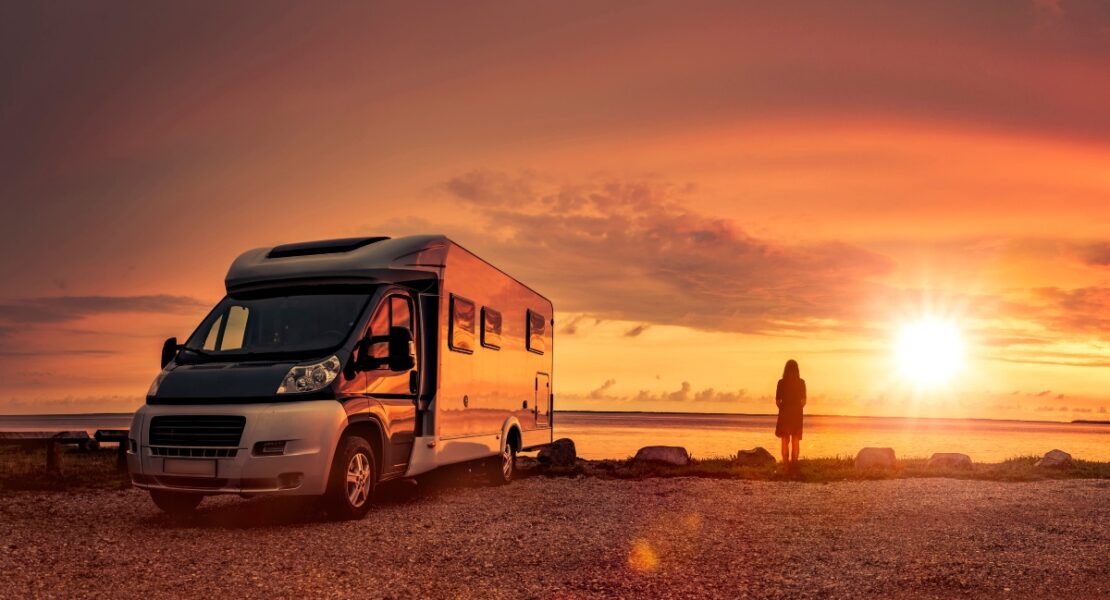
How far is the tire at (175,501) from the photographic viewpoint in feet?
40.5

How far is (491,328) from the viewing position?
1539cm

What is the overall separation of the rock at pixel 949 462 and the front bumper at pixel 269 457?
583 inches

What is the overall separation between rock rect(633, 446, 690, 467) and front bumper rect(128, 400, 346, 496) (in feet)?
34.5

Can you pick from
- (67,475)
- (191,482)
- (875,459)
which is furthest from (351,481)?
(875,459)

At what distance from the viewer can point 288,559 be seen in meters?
9.15

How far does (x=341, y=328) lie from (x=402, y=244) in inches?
67.2

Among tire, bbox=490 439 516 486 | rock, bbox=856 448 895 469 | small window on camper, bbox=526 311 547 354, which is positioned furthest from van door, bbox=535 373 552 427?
rock, bbox=856 448 895 469

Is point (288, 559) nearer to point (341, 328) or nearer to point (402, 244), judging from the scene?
point (341, 328)

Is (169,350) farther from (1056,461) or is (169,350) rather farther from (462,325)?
(1056,461)

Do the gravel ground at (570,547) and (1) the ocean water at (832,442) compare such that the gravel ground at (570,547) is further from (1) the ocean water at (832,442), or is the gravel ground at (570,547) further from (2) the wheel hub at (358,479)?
(1) the ocean water at (832,442)

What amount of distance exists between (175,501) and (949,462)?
1625 cm

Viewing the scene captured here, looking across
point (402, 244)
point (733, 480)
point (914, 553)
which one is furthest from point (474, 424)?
point (914, 553)

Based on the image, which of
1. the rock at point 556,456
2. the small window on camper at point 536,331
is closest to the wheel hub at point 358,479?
the small window on camper at point 536,331

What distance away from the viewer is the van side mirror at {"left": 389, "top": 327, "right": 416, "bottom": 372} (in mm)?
11531
